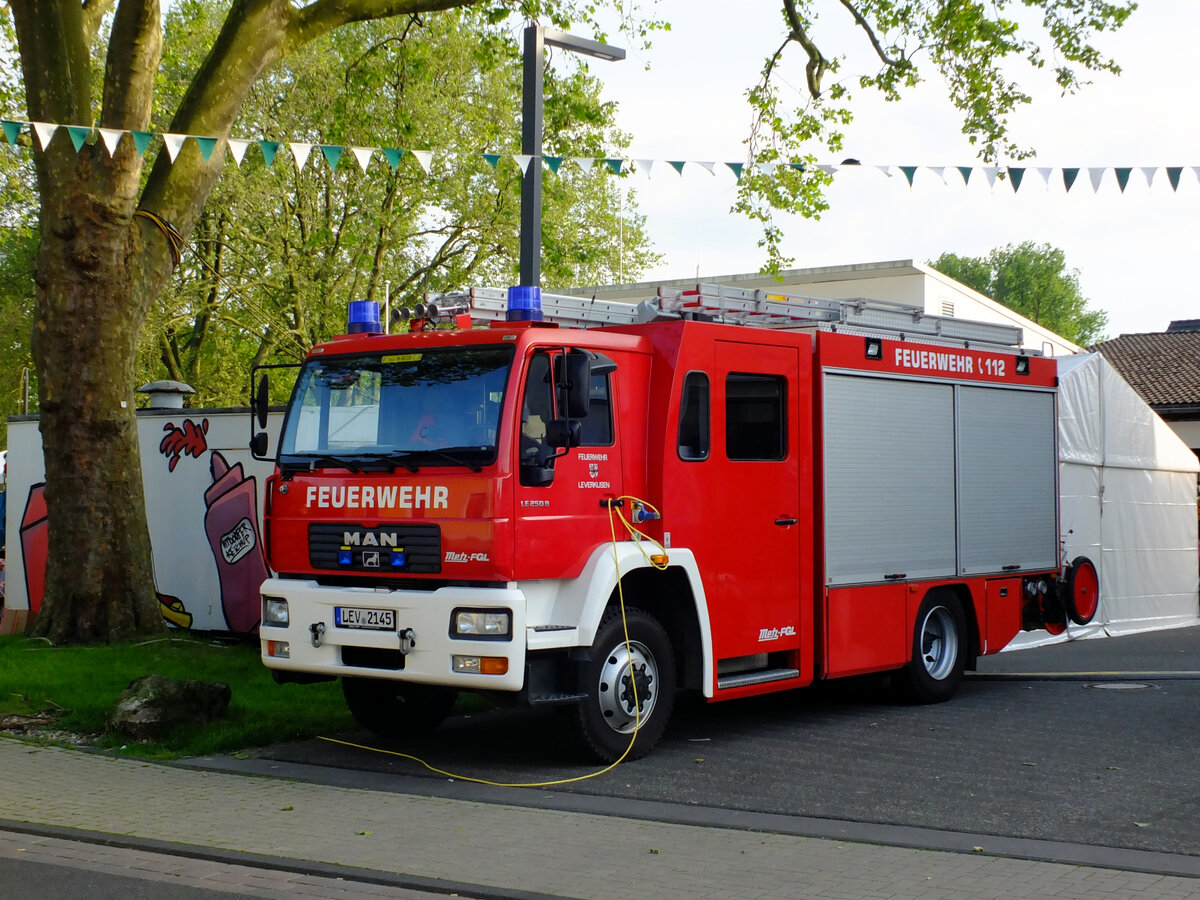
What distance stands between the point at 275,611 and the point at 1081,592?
758 cm

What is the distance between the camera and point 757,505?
32.2 ft

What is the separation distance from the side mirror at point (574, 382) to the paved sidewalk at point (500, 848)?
231 centimetres

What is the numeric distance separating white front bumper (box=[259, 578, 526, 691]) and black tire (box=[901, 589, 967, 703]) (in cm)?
444

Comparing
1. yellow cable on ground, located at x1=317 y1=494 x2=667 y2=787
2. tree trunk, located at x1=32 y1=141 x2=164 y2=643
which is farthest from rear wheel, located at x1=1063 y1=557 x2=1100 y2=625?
tree trunk, located at x1=32 y1=141 x2=164 y2=643

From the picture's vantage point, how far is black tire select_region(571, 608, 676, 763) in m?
8.56

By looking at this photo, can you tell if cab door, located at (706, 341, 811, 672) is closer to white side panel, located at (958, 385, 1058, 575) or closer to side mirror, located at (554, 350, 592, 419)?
side mirror, located at (554, 350, 592, 419)

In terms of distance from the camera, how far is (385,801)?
25.8 ft

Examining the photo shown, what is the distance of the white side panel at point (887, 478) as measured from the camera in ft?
34.6

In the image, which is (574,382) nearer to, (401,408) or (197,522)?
(401,408)

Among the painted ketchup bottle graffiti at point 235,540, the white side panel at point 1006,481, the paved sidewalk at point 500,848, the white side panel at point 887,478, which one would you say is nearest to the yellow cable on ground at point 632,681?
the paved sidewalk at point 500,848

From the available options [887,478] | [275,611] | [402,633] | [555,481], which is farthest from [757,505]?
[275,611]

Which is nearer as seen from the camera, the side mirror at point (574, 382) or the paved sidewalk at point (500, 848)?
the paved sidewalk at point (500, 848)

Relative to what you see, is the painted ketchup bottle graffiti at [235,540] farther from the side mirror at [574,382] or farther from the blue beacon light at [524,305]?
the side mirror at [574,382]

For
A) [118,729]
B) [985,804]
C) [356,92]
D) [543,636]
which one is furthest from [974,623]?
[356,92]
